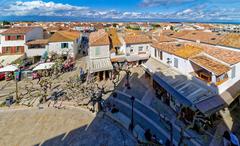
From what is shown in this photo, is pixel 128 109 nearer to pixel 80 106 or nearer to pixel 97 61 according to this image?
pixel 80 106

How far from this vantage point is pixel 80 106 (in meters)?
29.9

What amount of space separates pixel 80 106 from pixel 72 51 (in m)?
32.2

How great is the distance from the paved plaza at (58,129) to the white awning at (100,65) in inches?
543

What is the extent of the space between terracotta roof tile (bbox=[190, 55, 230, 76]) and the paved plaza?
13287mm

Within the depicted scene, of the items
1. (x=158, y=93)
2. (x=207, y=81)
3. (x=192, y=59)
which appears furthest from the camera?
(x=158, y=93)

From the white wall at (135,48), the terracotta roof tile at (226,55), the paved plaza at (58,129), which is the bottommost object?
the paved plaza at (58,129)

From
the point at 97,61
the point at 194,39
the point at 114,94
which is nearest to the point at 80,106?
the point at 114,94

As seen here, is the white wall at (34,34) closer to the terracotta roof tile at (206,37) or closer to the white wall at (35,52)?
the white wall at (35,52)

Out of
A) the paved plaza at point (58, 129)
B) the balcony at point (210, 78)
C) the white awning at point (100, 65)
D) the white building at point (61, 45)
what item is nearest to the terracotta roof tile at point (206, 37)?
the balcony at point (210, 78)

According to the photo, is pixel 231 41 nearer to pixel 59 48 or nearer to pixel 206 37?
pixel 206 37

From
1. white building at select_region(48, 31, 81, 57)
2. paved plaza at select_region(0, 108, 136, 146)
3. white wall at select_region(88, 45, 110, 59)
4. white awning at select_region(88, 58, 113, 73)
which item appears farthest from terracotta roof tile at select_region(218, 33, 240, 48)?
white building at select_region(48, 31, 81, 57)

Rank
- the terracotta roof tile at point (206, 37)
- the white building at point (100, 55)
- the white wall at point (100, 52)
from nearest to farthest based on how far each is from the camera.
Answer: the terracotta roof tile at point (206, 37), the white building at point (100, 55), the white wall at point (100, 52)

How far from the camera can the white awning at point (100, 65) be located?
40.8 metres

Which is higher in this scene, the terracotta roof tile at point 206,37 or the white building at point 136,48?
the terracotta roof tile at point 206,37
